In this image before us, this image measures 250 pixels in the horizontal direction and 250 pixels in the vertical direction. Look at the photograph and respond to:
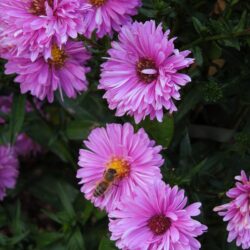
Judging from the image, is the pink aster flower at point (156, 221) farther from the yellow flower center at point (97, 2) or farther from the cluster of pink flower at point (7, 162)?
the cluster of pink flower at point (7, 162)

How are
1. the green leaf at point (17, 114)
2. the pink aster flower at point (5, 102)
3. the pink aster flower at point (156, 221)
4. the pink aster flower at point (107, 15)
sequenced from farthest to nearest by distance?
1. the pink aster flower at point (5, 102)
2. the green leaf at point (17, 114)
3. the pink aster flower at point (107, 15)
4. the pink aster flower at point (156, 221)

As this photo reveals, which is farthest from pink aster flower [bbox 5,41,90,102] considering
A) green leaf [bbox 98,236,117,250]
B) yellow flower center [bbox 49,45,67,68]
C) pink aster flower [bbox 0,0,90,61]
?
green leaf [bbox 98,236,117,250]

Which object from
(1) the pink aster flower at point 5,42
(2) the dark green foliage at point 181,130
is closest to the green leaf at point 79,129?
(2) the dark green foliage at point 181,130

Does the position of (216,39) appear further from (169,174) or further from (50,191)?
(50,191)

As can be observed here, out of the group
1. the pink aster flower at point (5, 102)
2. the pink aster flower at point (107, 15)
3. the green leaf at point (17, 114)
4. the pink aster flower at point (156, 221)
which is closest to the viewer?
the pink aster flower at point (156, 221)

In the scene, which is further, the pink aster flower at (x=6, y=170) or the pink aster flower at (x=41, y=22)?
the pink aster flower at (x=6, y=170)

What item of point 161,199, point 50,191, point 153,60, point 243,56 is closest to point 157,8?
point 153,60

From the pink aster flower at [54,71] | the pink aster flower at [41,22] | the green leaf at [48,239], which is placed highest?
the pink aster flower at [41,22]

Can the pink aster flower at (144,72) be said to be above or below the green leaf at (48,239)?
above
